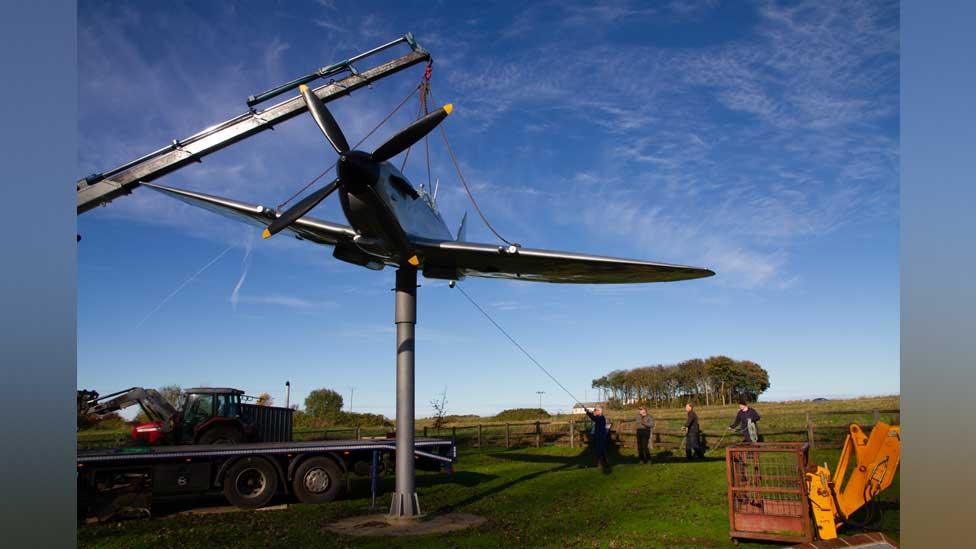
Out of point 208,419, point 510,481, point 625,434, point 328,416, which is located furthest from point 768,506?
point 328,416

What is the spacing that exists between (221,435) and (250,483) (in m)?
3.71

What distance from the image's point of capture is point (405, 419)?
11.7 meters

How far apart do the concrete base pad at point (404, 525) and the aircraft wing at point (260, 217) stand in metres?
5.42

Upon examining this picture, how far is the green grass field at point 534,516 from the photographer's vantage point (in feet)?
32.2

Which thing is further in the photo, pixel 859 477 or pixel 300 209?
pixel 300 209

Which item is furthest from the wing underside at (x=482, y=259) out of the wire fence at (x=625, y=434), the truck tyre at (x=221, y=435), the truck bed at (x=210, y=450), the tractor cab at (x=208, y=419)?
the wire fence at (x=625, y=434)

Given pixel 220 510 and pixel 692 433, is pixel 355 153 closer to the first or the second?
pixel 220 510

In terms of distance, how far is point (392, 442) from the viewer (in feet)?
50.7

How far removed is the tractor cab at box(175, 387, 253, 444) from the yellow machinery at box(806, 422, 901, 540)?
46.4 feet

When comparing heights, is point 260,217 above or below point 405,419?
above

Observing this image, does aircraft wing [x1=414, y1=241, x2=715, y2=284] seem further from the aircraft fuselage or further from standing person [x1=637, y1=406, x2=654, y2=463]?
standing person [x1=637, y1=406, x2=654, y2=463]

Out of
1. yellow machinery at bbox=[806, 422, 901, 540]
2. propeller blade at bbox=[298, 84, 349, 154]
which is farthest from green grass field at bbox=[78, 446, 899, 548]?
propeller blade at bbox=[298, 84, 349, 154]

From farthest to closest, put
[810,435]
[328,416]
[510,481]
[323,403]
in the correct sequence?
1. [323,403]
2. [328,416]
3. [810,435]
4. [510,481]

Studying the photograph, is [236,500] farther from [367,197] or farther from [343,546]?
[367,197]
